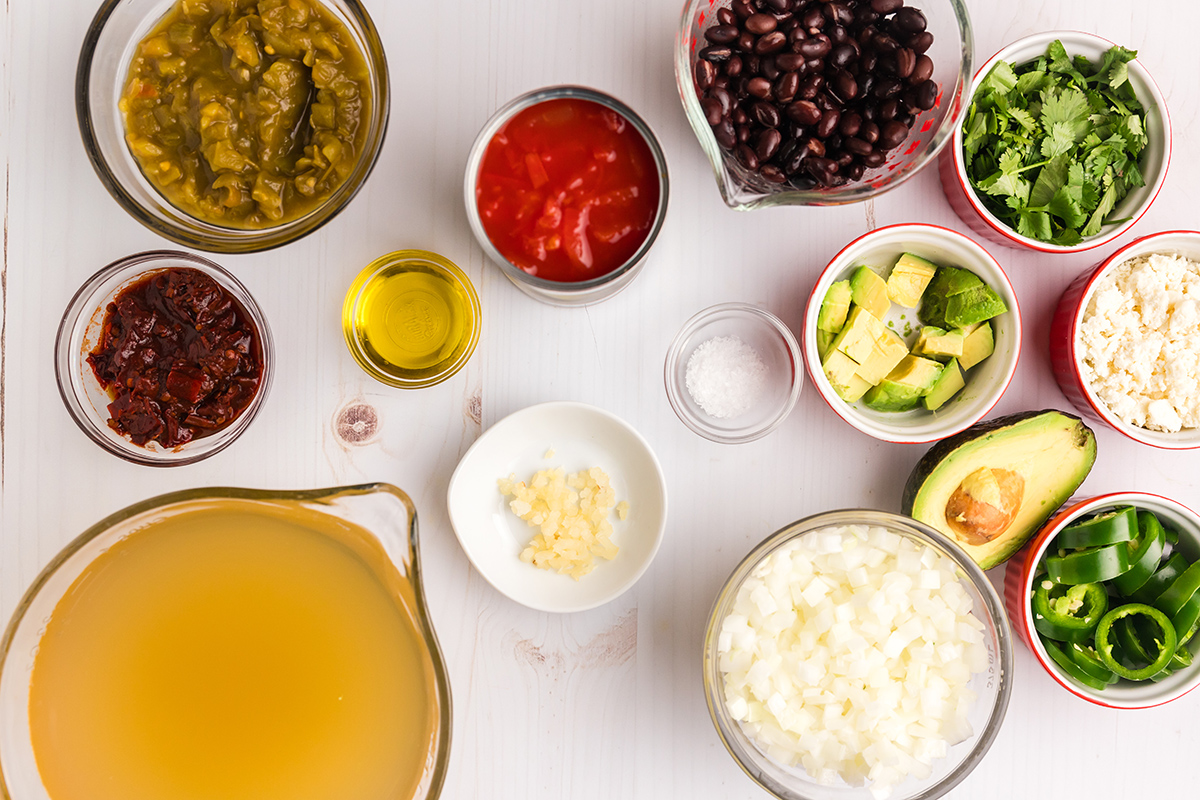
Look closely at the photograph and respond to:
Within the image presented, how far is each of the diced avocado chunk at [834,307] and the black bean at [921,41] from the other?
0.40 metres

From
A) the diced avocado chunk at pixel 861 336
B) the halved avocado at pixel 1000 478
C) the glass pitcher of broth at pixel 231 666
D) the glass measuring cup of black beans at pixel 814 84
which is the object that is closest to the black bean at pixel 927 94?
the glass measuring cup of black beans at pixel 814 84

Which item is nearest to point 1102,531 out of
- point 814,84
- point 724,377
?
point 724,377

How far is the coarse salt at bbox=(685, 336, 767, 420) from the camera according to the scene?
4.76ft

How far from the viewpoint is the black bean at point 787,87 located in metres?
1.25

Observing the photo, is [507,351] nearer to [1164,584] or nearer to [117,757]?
[117,757]

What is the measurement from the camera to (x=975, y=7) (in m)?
1.49

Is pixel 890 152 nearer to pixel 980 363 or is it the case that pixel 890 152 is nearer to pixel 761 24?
pixel 761 24

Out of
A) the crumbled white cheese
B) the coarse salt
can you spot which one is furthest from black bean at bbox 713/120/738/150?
the crumbled white cheese

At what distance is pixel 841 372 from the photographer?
1367 millimetres

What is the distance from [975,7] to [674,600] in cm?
129

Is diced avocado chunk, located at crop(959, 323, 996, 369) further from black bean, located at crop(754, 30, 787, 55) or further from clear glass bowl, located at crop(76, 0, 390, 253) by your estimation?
clear glass bowl, located at crop(76, 0, 390, 253)

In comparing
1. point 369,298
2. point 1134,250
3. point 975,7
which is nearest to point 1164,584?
point 1134,250

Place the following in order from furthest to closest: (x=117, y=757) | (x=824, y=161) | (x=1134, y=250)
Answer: (x=1134, y=250), (x=824, y=161), (x=117, y=757)

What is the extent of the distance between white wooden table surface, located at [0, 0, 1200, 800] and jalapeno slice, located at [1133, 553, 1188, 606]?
0.47 meters
